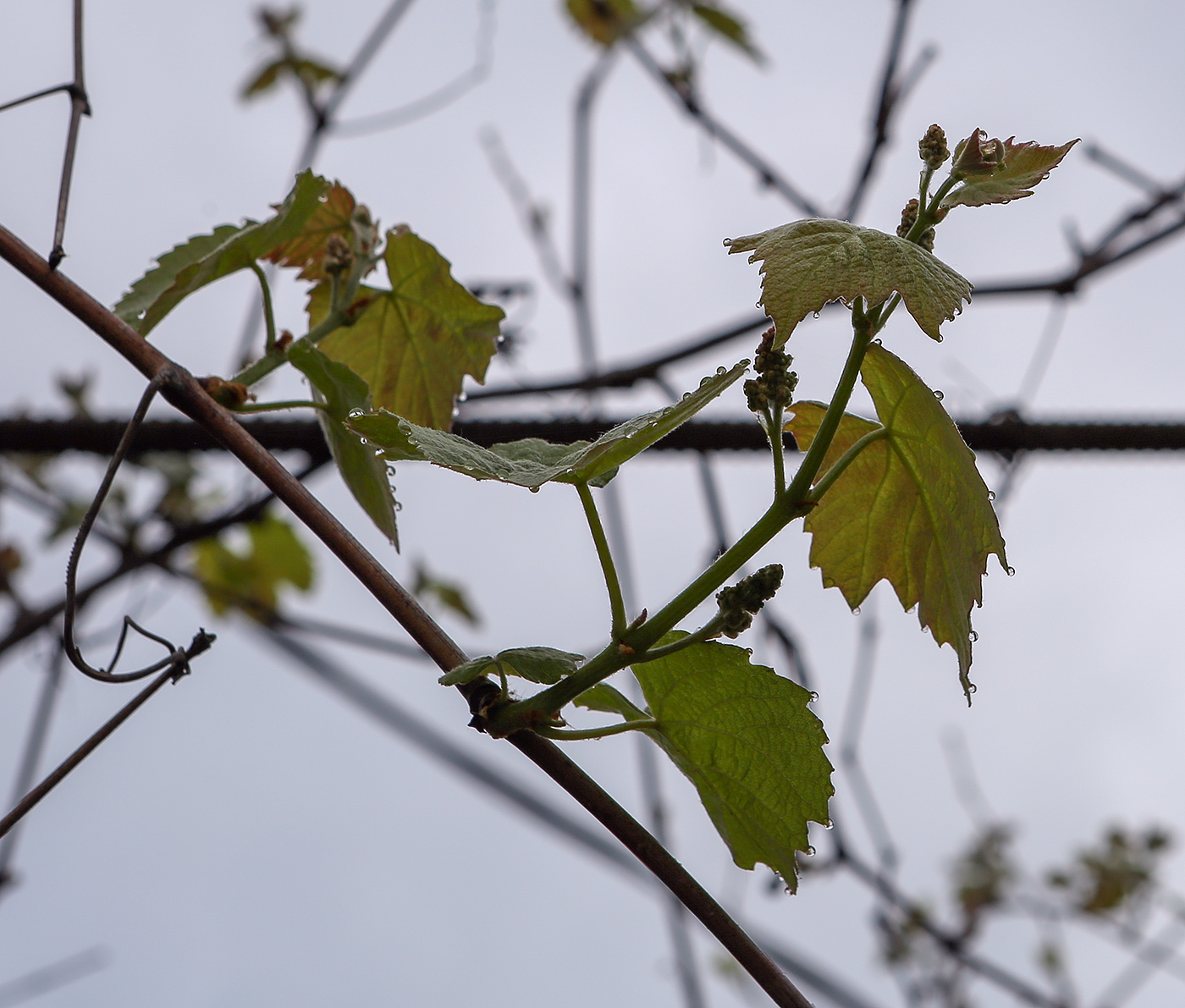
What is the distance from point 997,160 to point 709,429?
672 mm

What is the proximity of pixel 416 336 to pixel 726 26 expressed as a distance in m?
2.20

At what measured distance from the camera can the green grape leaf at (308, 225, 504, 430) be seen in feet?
2.96

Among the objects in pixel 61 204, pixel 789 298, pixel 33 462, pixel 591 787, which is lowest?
pixel 591 787

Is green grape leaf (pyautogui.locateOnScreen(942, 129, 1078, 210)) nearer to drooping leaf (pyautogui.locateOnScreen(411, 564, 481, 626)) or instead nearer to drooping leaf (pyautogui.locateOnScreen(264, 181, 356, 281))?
drooping leaf (pyautogui.locateOnScreen(264, 181, 356, 281))

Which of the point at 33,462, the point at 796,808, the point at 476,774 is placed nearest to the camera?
the point at 796,808

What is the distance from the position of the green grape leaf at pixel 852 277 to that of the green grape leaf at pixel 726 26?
7.90ft

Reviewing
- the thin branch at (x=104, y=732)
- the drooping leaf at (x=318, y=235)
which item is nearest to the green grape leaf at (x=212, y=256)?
the drooping leaf at (x=318, y=235)

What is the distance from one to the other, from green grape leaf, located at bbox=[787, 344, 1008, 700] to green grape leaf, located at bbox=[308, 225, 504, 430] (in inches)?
11.3

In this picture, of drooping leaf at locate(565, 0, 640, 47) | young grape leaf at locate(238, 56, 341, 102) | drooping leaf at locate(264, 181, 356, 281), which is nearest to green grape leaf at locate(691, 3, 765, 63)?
drooping leaf at locate(565, 0, 640, 47)

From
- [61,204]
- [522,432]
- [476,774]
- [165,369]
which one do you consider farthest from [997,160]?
[476,774]

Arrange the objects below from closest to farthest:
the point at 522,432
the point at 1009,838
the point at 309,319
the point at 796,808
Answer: the point at 796,808 < the point at 309,319 < the point at 522,432 < the point at 1009,838

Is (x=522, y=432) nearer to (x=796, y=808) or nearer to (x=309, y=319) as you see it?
(x=309, y=319)

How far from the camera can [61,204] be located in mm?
750

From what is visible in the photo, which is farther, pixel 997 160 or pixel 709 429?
pixel 709 429
